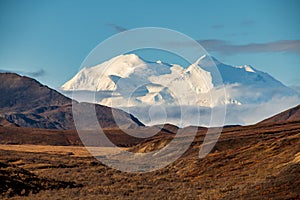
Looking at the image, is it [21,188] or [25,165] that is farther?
[25,165]

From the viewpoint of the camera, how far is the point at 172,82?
84188mm

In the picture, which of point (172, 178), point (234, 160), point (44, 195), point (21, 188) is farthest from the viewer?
point (234, 160)

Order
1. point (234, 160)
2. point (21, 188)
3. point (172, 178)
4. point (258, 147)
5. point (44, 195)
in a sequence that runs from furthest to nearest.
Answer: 1. point (258, 147)
2. point (234, 160)
3. point (172, 178)
4. point (21, 188)
5. point (44, 195)

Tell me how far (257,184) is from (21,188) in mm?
22641

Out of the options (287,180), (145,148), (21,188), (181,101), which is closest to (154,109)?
(181,101)

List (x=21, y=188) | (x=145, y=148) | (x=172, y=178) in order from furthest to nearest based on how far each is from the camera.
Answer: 1. (x=145, y=148)
2. (x=172, y=178)
3. (x=21, y=188)

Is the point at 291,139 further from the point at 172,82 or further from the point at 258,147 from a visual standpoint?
the point at 172,82

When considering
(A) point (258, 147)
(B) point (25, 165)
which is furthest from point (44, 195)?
(A) point (258, 147)

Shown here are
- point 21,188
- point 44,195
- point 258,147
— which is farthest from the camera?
point 258,147

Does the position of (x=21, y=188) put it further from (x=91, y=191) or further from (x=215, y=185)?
(x=215, y=185)

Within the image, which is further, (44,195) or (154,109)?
(154,109)

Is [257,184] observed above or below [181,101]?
below

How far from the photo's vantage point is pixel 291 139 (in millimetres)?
83625

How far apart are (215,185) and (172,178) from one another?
59.1 feet
